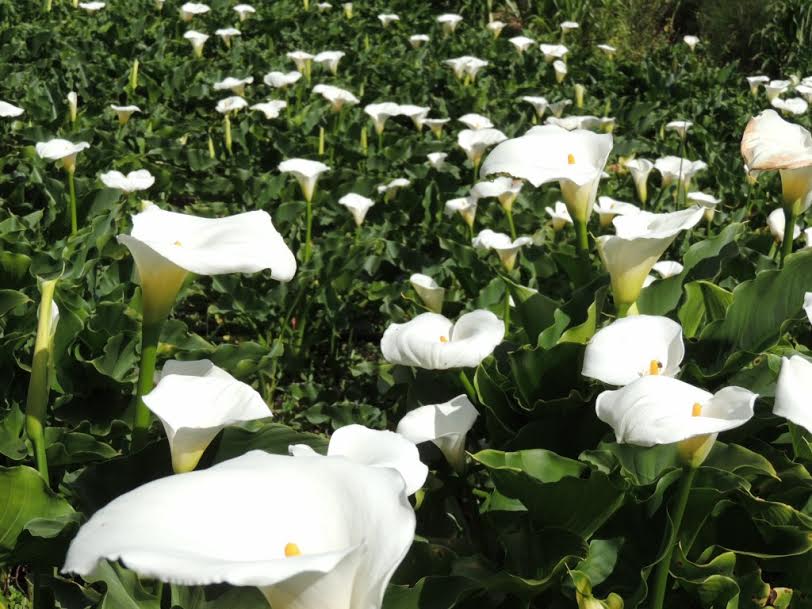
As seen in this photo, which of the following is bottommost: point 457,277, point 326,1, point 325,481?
point 326,1

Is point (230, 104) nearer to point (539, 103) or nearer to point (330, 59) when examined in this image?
point (330, 59)

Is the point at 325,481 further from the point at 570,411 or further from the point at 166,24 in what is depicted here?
the point at 166,24

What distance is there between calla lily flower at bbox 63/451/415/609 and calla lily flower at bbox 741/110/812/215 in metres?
1.24

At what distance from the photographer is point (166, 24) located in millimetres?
6148

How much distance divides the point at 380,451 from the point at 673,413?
41cm

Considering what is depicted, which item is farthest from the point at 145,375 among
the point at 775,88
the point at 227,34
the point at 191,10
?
the point at 191,10

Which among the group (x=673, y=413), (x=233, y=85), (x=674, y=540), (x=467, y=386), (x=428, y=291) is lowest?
(x=233, y=85)

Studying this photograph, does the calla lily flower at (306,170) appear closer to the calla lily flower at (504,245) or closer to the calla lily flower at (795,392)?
the calla lily flower at (504,245)

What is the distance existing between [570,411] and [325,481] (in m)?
0.90

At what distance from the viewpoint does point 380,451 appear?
1431mm

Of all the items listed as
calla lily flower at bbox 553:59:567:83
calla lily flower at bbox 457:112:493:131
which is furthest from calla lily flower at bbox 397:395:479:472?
calla lily flower at bbox 553:59:567:83

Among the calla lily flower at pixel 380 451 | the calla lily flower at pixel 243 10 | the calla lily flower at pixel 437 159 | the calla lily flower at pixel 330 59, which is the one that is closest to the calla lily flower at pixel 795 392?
the calla lily flower at pixel 380 451

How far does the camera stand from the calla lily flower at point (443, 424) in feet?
6.00

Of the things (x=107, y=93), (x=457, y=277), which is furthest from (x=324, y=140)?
(x=457, y=277)
